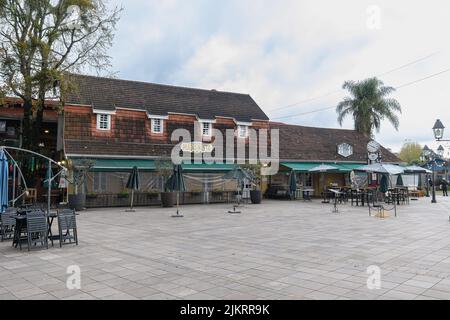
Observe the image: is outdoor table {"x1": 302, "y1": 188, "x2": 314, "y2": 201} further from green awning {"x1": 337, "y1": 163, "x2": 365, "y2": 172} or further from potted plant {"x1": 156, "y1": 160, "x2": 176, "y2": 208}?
potted plant {"x1": 156, "y1": 160, "x2": 176, "y2": 208}

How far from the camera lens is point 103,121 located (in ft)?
74.6

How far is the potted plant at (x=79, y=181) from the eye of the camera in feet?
62.5

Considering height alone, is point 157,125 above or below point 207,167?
above

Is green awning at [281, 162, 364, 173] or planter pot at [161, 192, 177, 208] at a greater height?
green awning at [281, 162, 364, 173]

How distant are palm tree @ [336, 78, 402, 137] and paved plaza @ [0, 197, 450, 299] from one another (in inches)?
1069

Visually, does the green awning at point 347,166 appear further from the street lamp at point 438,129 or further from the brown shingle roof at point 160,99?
the street lamp at point 438,129

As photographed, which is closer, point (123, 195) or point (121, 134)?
point (123, 195)

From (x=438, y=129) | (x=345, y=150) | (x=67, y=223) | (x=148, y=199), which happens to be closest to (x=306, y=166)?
(x=345, y=150)

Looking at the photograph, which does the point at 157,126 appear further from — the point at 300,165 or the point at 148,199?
the point at 300,165

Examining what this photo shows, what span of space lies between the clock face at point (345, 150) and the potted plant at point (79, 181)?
20796 mm

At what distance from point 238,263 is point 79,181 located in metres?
14.3

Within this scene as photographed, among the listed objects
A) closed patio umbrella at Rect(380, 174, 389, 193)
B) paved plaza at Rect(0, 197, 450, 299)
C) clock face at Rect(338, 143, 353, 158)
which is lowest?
paved plaza at Rect(0, 197, 450, 299)

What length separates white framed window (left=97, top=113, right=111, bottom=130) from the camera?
22536 millimetres

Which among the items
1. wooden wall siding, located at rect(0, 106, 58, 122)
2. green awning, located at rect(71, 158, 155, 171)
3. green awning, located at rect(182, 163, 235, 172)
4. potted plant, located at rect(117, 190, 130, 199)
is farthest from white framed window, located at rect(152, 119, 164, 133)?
wooden wall siding, located at rect(0, 106, 58, 122)
